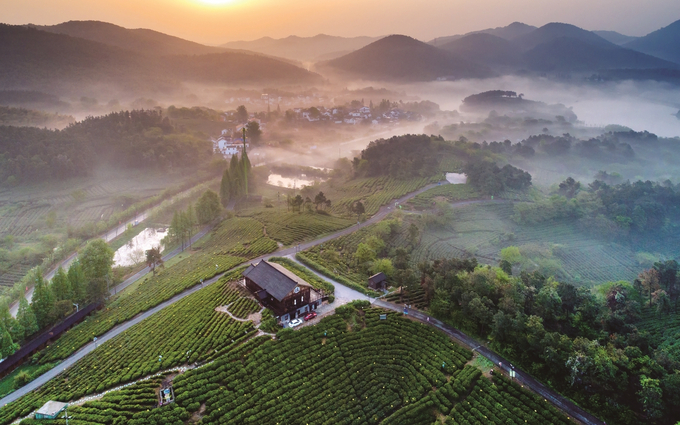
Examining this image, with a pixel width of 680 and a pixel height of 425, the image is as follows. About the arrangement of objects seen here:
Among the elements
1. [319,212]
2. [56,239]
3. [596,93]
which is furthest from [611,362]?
[596,93]

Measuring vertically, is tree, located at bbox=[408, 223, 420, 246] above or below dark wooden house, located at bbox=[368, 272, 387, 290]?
below

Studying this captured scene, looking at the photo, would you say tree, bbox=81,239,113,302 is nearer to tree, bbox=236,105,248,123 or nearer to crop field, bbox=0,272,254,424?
crop field, bbox=0,272,254,424

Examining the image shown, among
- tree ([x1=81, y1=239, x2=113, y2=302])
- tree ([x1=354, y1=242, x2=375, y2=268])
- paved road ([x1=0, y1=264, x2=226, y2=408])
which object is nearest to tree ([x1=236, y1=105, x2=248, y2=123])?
tree ([x1=81, y1=239, x2=113, y2=302])

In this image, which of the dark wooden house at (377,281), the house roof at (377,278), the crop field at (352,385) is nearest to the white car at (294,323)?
the crop field at (352,385)

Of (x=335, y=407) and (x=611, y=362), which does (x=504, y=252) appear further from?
(x=335, y=407)

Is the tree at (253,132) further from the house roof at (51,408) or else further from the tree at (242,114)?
the house roof at (51,408)

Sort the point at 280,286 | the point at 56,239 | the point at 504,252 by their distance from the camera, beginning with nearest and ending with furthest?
the point at 280,286, the point at 504,252, the point at 56,239
